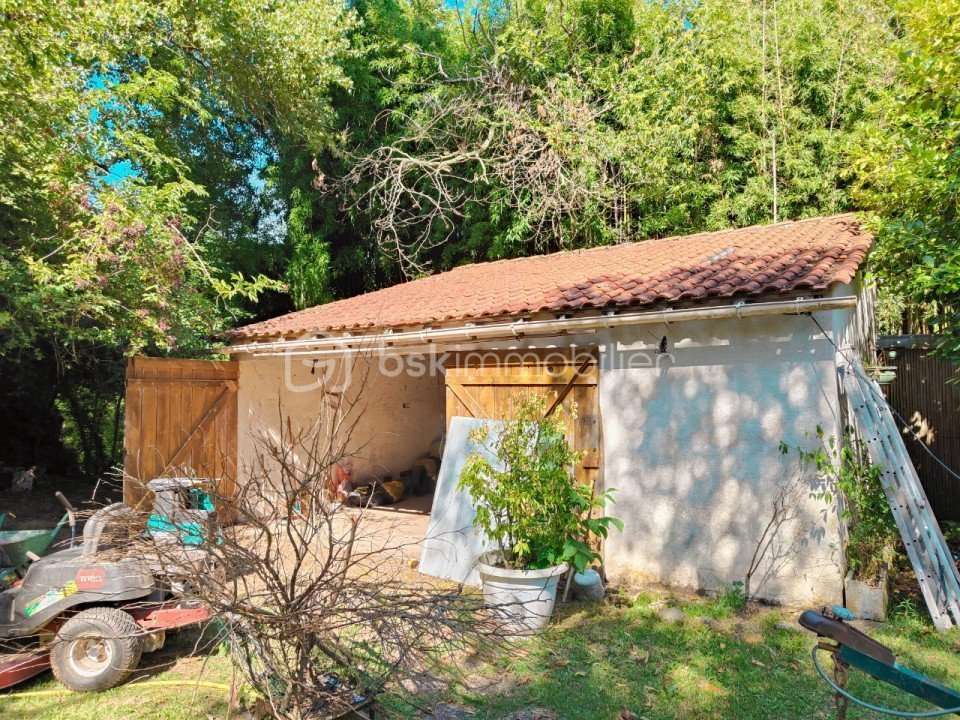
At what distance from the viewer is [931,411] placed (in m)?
7.83

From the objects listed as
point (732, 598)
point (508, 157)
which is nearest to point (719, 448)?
point (732, 598)

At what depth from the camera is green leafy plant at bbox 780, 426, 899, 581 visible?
4789 mm

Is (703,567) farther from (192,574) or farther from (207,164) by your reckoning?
(207,164)

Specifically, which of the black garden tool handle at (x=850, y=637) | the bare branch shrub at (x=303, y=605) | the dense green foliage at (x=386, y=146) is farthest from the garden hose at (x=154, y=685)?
the dense green foliage at (x=386, y=146)

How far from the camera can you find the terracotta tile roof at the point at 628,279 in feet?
17.5

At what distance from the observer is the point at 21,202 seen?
7.00m

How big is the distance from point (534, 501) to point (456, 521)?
177 centimetres

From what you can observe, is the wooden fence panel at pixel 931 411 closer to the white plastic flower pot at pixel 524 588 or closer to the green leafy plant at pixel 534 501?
the green leafy plant at pixel 534 501

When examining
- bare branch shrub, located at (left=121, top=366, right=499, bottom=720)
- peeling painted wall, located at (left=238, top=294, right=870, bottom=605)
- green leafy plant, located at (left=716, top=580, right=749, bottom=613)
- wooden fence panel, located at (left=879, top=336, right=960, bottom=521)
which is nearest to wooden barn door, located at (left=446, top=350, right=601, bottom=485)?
peeling painted wall, located at (left=238, top=294, right=870, bottom=605)

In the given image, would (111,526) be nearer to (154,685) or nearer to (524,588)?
(154,685)

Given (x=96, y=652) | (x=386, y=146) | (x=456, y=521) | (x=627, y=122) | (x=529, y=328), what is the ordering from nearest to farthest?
(x=96, y=652) → (x=529, y=328) → (x=456, y=521) → (x=386, y=146) → (x=627, y=122)

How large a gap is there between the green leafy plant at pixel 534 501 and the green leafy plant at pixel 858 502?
1.71 meters

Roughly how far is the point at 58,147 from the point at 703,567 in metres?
8.08

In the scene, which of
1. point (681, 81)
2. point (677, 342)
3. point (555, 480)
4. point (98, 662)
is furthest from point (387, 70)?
point (98, 662)
